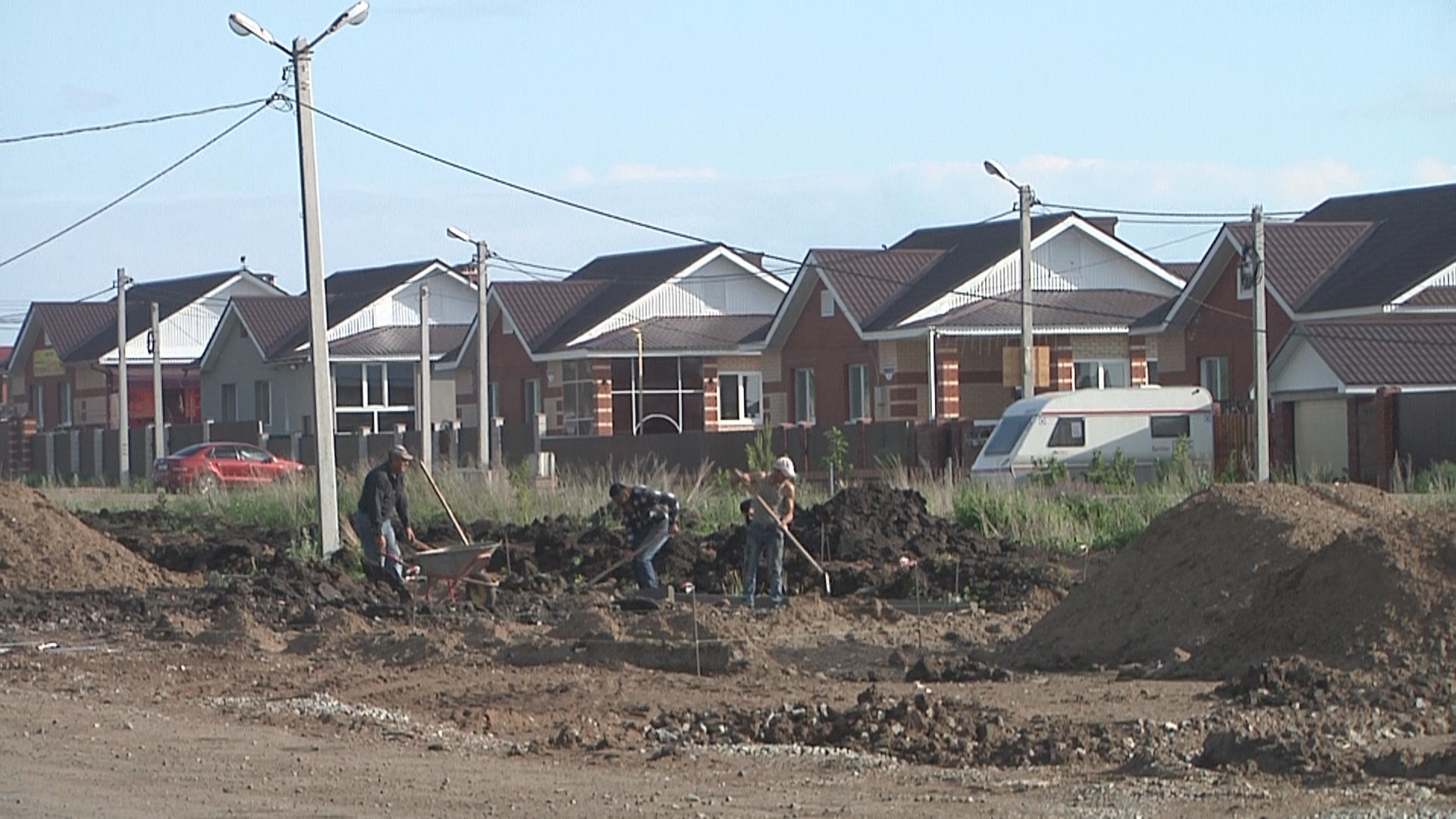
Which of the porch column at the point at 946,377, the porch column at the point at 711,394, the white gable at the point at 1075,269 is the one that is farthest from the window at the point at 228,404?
the white gable at the point at 1075,269

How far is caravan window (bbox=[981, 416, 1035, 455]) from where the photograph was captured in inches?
1353

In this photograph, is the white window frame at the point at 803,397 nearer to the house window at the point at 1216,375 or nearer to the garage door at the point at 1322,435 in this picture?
the house window at the point at 1216,375

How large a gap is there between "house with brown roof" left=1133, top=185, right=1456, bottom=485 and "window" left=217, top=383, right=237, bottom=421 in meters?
33.8

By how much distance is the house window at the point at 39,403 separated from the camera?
248 ft

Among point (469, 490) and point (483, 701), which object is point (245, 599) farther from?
point (469, 490)

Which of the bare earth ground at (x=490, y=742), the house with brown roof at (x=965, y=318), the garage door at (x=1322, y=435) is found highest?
the house with brown roof at (x=965, y=318)

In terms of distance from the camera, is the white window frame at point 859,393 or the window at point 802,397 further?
the window at point 802,397

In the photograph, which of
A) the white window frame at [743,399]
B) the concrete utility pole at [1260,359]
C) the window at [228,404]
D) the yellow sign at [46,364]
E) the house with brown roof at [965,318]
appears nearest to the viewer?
the concrete utility pole at [1260,359]

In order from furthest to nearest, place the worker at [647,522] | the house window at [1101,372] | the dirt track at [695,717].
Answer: the house window at [1101,372] < the worker at [647,522] < the dirt track at [695,717]

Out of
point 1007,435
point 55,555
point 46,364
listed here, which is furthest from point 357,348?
point 55,555

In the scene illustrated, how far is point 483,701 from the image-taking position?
12.3 m

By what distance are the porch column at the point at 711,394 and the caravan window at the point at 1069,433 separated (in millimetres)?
21391

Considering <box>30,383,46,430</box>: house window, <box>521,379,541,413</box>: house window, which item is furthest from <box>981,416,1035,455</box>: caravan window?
<box>30,383,46,430</box>: house window

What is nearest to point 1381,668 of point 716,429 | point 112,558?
point 112,558
